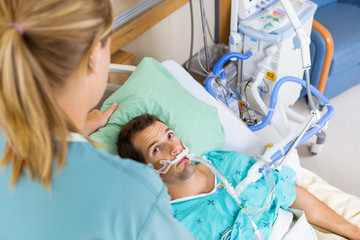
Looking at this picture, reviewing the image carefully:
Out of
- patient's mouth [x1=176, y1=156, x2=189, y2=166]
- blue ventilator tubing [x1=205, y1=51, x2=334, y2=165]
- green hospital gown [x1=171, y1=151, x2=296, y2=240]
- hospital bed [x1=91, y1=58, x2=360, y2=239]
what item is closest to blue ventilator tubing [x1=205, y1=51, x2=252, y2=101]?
blue ventilator tubing [x1=205, y1=51, x2=334, y2=165]

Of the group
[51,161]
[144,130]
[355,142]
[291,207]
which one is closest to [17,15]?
[51,161]

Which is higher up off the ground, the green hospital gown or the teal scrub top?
the teal scrub top

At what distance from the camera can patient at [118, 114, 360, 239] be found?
1.39m


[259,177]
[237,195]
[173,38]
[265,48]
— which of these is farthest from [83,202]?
[173,38]

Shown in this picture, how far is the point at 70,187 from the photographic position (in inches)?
27.3

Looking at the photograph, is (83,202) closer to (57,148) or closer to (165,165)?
(57,148)

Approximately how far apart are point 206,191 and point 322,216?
1.88 feet

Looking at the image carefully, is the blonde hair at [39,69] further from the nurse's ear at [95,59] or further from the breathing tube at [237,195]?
the breathing tube at [237,195]

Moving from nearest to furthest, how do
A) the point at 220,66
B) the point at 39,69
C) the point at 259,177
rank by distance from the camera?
1. the point at 39,69
2. the point at 259,177
3. the point at 220,66

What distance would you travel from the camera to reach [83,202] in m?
0.69

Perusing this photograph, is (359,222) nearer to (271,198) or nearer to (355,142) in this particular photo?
(271,198)

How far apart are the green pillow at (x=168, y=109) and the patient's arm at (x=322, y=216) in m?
0.45

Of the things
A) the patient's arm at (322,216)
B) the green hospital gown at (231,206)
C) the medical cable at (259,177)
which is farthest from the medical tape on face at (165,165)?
Answer: the patient's arm at (322,216)

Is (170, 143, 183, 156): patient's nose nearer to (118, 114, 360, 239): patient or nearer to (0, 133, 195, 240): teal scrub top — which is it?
(118, 114, 360, 239): patient
